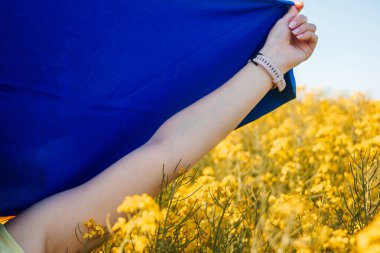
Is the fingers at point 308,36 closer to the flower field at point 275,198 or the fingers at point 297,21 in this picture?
the fingers at point 297,21

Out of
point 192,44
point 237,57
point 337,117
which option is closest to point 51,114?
point 192,44

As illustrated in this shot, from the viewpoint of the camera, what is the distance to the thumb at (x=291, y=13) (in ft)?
5.10

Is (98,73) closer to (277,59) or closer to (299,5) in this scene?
(277,59)

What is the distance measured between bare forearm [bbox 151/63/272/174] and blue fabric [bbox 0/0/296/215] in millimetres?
239

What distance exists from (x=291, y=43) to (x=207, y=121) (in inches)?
17.6

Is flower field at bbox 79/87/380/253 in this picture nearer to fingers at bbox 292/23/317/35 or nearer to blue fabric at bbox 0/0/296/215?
blue fabric at bbox 0/0/296/215

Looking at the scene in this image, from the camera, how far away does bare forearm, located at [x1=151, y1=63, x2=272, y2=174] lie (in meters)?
1.22

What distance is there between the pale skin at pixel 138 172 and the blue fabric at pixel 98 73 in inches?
6.6

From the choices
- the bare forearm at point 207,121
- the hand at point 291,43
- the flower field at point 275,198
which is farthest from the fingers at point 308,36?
the flower field at point 275,198

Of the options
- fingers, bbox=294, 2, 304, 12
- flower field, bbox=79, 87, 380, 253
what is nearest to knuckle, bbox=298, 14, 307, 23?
fingers, bbox=294, 2, 304, 12

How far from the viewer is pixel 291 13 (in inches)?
61.8

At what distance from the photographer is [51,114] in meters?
1.35

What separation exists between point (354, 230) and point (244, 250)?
1.51 ft

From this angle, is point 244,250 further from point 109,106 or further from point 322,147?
point 322,147
